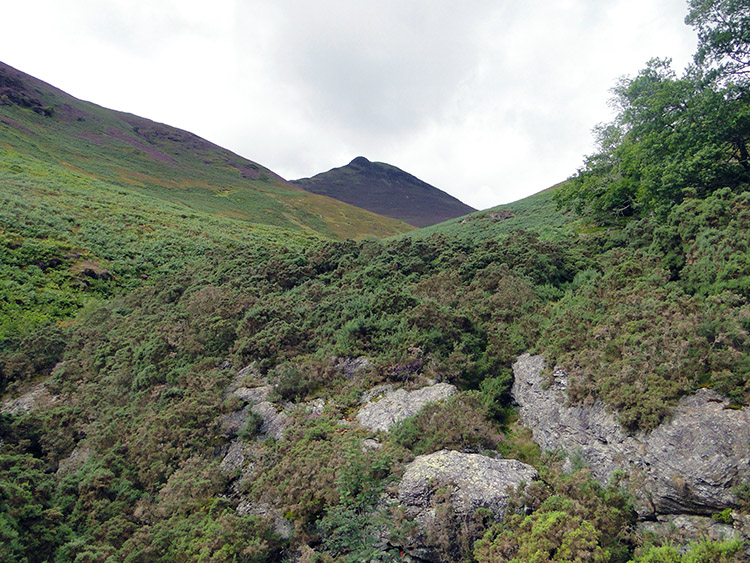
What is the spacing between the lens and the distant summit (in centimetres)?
14916

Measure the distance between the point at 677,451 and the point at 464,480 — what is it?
3776 millimetres

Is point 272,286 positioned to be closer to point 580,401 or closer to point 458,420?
point 458,420

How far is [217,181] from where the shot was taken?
8625 cm

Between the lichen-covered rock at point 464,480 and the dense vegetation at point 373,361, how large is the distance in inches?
12.7

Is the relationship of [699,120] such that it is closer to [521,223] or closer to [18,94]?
[521,223]

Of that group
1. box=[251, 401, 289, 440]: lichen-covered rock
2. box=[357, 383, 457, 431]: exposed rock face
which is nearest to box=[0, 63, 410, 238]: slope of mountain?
box=[251, 401, 289, 440]: lichen-covered rock

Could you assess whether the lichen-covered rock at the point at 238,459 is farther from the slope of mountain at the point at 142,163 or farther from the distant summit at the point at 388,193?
the distant summit at the point at 388,193

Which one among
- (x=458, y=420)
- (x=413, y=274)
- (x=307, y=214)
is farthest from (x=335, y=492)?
(x=307, y=214)

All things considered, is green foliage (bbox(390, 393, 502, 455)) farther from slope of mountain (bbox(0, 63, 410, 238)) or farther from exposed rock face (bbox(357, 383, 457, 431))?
slope of mountain (bbox(0, 63, 410, 238))

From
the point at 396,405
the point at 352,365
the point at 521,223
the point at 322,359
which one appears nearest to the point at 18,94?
the point at 521,223

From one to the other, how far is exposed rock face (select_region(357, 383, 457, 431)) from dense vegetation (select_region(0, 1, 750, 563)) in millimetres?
450

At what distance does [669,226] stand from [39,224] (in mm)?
38262

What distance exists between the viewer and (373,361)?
40.2 feet

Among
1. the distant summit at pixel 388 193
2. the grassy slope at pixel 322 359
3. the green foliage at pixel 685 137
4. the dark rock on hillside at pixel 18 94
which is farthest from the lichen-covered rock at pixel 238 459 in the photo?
the distant summit at pixel 388 193
